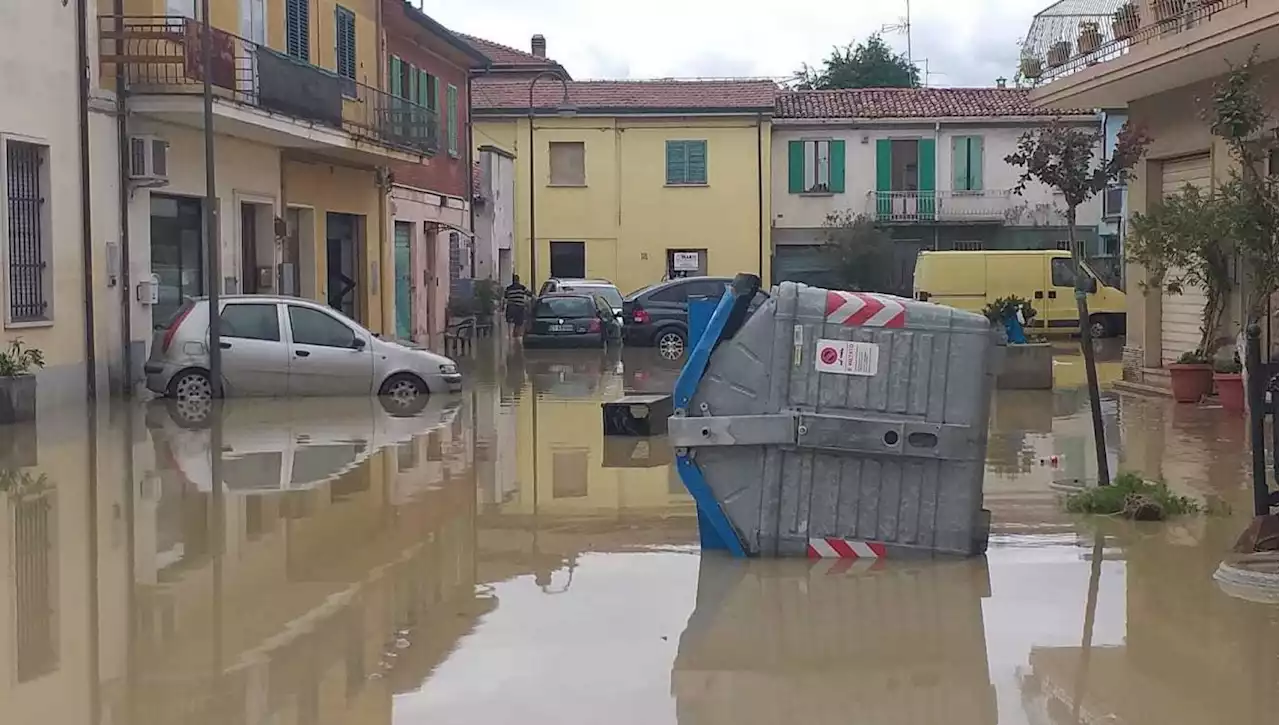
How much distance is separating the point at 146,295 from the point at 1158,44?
12877 millimetres

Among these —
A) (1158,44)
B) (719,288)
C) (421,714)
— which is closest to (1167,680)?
(421,714)

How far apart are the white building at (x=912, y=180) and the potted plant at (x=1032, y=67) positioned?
79.8 feet

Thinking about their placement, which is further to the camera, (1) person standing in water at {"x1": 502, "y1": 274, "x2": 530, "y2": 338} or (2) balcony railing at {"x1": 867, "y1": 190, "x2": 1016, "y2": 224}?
(2) balcony railing at {"x1": 867, "y1": 190, "x2": 1016, "y2": 224}

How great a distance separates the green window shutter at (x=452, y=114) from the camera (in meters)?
34.7

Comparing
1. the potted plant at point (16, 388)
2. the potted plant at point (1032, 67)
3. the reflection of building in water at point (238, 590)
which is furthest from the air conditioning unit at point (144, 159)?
the potted plant at point (1032, 67)

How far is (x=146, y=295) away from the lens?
19.8 m

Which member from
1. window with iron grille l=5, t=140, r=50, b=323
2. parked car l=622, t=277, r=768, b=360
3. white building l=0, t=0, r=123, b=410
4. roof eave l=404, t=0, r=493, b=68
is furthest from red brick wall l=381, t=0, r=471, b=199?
window with iron grille l=5, t=140, r=50, b=323

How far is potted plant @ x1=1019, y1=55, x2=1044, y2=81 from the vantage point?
821 inches

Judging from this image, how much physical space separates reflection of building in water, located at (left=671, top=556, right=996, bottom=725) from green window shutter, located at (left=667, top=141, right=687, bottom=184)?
37.7 metres

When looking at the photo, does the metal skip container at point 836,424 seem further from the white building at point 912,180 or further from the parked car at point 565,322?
the white building at point 912,180

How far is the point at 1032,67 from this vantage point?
20906 millimetres

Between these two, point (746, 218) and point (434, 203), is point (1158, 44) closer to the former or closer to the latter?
point (434, 203)

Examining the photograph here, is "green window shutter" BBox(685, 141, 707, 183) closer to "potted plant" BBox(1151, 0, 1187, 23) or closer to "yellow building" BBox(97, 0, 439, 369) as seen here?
"yellow building" BBox(97, 0, 439, 369)

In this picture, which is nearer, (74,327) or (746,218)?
(74,327)
